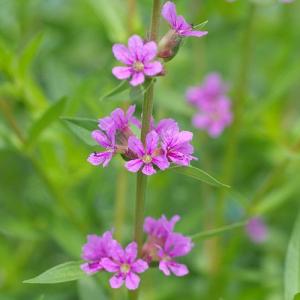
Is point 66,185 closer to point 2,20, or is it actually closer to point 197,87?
point 197,87

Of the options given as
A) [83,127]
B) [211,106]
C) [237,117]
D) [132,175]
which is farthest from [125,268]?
[132,175]

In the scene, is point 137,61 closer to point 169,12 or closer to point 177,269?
point 169,12

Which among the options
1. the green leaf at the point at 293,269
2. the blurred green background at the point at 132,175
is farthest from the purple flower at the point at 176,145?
the blurred green background at the point at 132,175

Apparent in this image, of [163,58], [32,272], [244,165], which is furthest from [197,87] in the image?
[163,58]

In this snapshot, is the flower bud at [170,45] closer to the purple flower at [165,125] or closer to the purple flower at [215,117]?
the purple flower at [165,125]

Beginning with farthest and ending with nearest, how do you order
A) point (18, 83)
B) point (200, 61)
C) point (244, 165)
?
point (244, 165) → point (200, 61) → point (18, 83)

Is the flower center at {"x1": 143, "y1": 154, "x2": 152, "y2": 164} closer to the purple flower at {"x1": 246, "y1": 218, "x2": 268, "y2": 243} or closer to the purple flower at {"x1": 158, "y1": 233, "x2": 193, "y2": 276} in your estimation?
the purple flower at {"x1": 158, "y1": 233, "x2": 193, "y2": 276}
